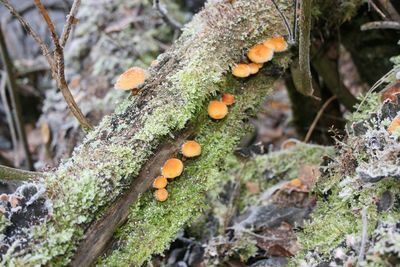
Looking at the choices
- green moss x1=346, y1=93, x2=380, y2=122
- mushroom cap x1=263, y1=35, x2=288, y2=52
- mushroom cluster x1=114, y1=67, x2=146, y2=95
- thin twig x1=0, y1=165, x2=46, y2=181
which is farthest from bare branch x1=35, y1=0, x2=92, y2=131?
green moss x1=346, y1=93, x2=380, y2=122

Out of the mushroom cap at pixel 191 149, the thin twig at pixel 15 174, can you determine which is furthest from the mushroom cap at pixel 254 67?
the thin twig at pixel 15 174

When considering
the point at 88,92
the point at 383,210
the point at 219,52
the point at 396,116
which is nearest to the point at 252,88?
the point at 219,52

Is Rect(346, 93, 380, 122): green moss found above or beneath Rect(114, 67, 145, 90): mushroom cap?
beneath

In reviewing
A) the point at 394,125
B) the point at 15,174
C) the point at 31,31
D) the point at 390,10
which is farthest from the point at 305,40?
the point at 15,174

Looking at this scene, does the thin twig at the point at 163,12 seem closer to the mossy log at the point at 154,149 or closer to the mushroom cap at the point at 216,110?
the mossy log at the point at 154,149

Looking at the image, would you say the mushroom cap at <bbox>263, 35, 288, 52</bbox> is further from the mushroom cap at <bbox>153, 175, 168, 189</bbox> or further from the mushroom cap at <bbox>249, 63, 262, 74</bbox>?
the mushroom cap at <bbox>153, 175, 168, 189</bbox>

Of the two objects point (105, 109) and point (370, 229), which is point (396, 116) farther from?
point (105, 109)
